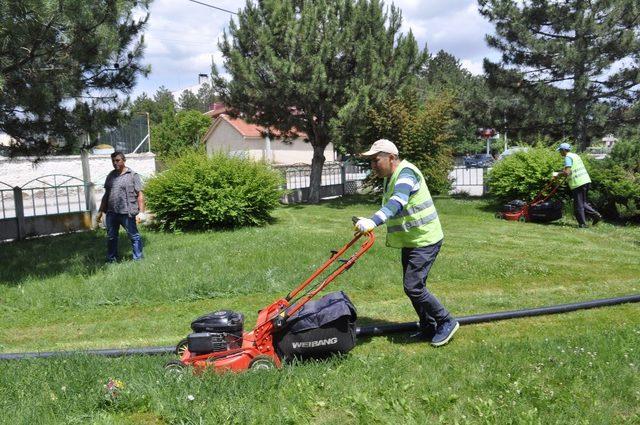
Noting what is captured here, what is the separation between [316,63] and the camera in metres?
15.2

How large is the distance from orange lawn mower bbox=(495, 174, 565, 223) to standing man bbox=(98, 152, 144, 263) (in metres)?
8.52

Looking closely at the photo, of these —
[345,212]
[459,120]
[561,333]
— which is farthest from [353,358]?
[459,120]

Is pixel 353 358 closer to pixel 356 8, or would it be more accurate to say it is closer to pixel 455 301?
pixel 455 301

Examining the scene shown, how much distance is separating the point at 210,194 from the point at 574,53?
437 inches

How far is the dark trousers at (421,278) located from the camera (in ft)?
15.3

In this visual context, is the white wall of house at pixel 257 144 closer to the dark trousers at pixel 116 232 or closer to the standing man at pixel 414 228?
the dark trousers at pixel 116 232

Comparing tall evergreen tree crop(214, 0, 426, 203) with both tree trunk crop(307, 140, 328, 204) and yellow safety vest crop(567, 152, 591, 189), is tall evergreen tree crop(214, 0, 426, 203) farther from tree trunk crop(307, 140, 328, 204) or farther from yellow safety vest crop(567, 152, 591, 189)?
yellow safety vest crop(567, 152, 591, 189)

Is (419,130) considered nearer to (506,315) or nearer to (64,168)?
(506,315)

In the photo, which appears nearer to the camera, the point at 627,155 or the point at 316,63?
the point at 627,155

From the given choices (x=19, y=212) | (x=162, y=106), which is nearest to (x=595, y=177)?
(x=19, y=212)

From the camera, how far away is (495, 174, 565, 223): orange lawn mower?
1237 cm

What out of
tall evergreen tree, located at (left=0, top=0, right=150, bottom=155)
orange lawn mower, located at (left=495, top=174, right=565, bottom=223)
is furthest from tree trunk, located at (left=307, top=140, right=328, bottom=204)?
tall evergreen tree, located at (left=0, top=0, right=150, bottom=155)

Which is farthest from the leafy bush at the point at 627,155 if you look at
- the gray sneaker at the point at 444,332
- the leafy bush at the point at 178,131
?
the leafy bush at the point at 178,131

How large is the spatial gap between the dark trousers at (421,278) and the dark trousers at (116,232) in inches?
203
